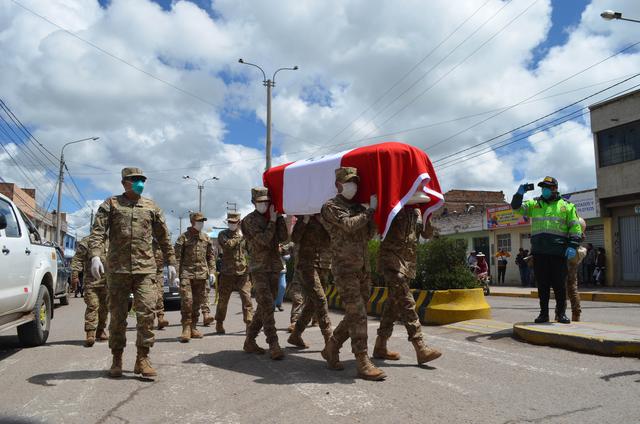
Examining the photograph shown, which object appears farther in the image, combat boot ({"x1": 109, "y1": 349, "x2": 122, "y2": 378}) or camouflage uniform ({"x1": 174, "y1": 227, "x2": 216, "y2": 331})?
camouflage uniform ({"x1": 174, "y1": 227, "x2": 216, "y2": 331})

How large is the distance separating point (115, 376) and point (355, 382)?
2410mm

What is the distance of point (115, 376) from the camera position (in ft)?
17.6

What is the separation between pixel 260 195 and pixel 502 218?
978 inches

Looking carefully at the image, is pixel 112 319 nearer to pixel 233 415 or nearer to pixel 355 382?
pixel 233 415

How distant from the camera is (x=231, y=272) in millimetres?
8898

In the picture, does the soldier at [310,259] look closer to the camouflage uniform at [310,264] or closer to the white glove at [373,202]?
the camouflage uniform at [310,264]

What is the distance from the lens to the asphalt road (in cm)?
400

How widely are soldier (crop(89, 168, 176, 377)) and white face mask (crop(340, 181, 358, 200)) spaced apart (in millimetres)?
2145

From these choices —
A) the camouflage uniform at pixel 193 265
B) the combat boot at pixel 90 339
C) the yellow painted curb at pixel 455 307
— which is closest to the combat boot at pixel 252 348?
the camouflage uniform at pixel 193 265

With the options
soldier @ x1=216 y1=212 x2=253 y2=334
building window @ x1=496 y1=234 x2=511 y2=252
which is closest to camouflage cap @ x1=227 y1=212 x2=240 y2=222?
soldier @ x1=216 y1=212 x2=253 y2=334

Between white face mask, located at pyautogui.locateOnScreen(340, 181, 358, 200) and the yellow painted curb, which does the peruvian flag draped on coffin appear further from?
the yellow painted curb

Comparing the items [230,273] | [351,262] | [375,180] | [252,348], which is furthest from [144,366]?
[230,273]

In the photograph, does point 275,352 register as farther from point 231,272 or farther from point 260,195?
point 231,272

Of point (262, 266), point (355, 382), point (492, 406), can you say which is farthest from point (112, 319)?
point (492, 406)
